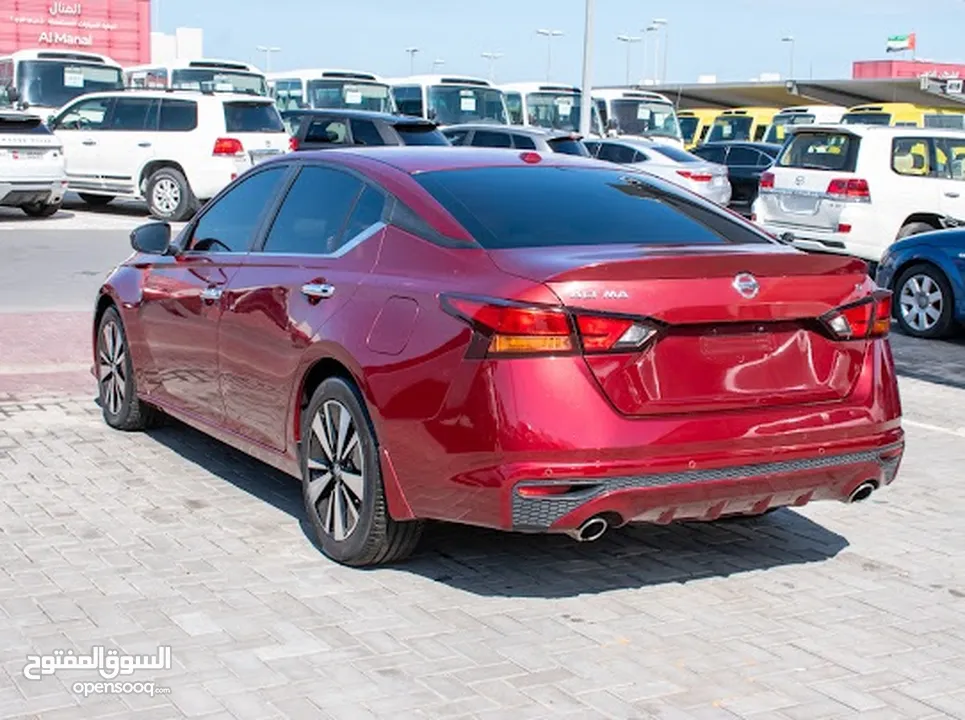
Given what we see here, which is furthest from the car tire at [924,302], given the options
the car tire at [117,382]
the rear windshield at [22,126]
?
the rear windshield at [22,126]

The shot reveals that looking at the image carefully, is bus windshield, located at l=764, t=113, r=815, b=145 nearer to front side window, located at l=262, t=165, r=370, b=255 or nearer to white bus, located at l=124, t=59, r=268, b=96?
white bus, located at l=124, t=59, r=268, b=96

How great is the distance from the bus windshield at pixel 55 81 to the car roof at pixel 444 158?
22.1m

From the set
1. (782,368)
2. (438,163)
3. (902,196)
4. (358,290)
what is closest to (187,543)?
(358,290)

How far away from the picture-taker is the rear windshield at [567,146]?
2181cm

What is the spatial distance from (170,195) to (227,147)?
3.69 ft

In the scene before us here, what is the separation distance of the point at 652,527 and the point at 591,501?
1.48 m

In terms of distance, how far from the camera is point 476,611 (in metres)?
5.15

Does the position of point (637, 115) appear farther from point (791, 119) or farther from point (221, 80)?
point (221, 80)

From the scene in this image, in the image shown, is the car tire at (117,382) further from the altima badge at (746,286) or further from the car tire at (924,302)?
the car tire at (924,302)

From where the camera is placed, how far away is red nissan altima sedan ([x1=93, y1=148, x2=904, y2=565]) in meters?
4.90

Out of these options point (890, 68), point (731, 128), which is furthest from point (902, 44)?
point (731, 128)

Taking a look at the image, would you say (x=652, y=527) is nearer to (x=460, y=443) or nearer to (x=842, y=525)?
(x=842, y=525)

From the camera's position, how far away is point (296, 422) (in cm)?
595

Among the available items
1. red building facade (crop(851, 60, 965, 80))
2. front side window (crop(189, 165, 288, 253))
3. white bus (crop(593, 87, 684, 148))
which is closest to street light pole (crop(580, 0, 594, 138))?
white bus (crop(593, 87, 684, 148))
